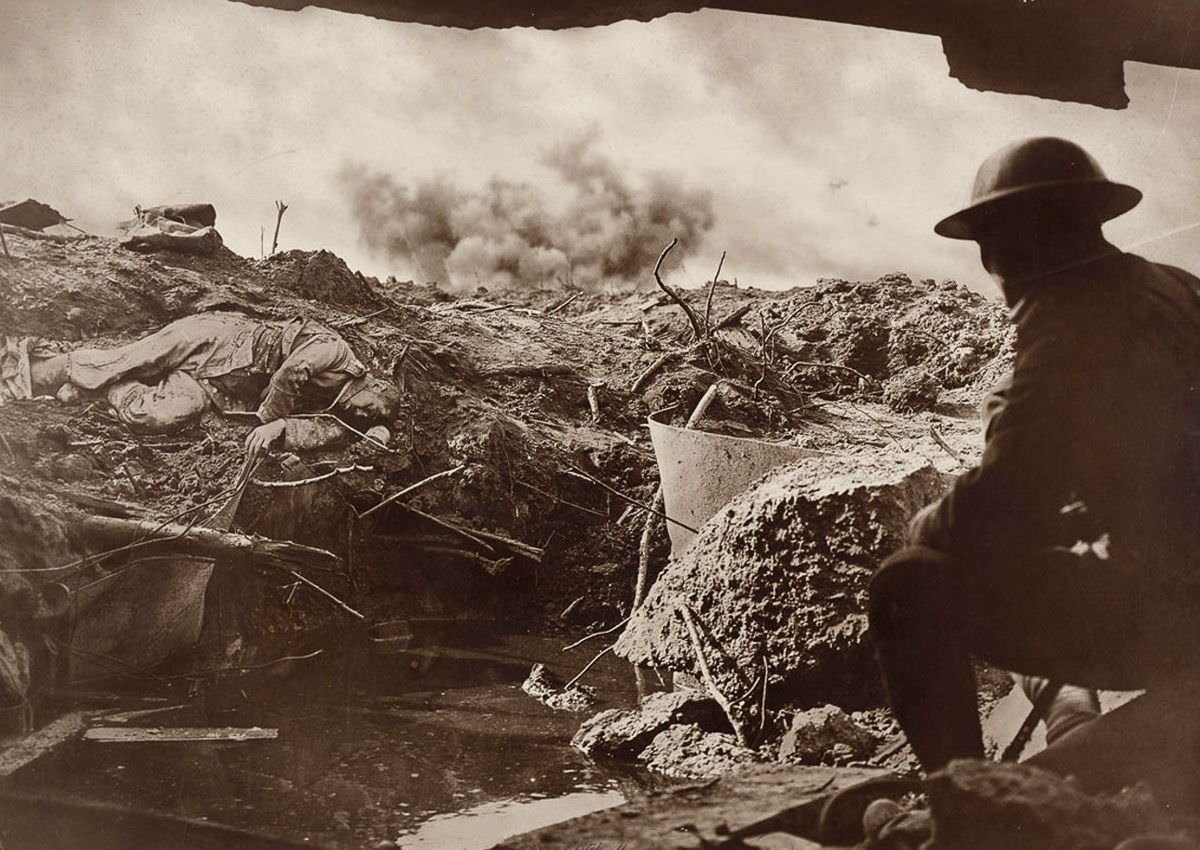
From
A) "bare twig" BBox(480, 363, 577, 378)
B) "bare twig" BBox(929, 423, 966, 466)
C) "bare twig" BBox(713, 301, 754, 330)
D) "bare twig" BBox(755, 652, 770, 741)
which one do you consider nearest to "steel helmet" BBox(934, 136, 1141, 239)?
"bare twig" BBox(929, 423, 966, 466)

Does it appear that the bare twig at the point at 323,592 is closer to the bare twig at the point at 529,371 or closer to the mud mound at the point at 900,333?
the bare twig at the point at 529,371

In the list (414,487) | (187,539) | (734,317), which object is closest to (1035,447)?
(734,317)

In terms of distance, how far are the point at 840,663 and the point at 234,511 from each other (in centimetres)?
A: 219

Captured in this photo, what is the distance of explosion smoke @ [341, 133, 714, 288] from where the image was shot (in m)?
3.29

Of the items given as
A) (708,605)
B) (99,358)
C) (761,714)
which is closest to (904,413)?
(708,605)

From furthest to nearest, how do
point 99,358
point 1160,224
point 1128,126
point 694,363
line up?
point 694,363, point 99,358, point 1128,126, point 1160,224

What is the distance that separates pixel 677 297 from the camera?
3.95 meters

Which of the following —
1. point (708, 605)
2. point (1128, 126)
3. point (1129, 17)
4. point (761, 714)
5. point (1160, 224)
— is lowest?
point (761, 714)

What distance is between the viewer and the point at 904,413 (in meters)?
3.93

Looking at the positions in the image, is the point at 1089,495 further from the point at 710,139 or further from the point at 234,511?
the point at 234,511

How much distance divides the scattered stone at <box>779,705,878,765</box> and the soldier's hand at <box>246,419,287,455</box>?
208 centimetres

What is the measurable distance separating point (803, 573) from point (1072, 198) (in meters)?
1.67

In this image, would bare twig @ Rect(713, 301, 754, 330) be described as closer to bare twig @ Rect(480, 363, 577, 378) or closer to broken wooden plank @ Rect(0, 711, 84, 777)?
bare twig @ Rect(480, 363, 577, 378)

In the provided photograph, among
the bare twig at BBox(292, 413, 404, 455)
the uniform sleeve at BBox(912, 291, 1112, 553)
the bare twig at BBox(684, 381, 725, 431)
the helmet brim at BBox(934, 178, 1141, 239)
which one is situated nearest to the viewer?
the uniform sleeve at BBox(912, 291, 1112, 553)
